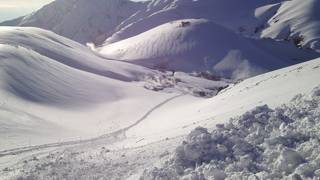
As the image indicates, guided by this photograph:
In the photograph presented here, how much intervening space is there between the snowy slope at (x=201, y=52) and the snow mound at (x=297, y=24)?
2308 cm

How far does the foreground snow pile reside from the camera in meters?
11.6

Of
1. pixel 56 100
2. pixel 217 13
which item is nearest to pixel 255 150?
pixel 56 100

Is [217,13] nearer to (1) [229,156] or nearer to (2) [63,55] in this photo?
(2) [63,55]

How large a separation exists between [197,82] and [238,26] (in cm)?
10370

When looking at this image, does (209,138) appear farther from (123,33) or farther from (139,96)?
(123,33)

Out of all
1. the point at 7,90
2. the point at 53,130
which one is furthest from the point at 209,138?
the point at 7,90

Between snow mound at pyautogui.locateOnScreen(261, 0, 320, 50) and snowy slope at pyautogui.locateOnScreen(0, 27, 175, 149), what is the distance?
85.5m

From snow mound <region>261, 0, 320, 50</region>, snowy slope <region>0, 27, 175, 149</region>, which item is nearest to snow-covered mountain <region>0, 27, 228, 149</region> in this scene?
snowy slope <region>0, 27, 175, 149</region>

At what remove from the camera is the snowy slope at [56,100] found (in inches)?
1070

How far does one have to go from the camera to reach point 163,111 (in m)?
40.2

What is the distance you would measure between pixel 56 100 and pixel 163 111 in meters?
7.58

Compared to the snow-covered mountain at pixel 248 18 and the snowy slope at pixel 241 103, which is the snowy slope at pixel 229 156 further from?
the snow-covered mountain at pixel 248 18

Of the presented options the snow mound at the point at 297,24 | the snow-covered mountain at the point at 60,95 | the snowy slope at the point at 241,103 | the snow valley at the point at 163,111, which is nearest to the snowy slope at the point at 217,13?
the snow mound at the point at 297,24

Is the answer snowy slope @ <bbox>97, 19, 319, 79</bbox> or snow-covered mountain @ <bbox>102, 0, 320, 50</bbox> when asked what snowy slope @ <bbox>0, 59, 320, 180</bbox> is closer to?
snowy slope @ <bbox>97, 19, 319, 79</bbox>
